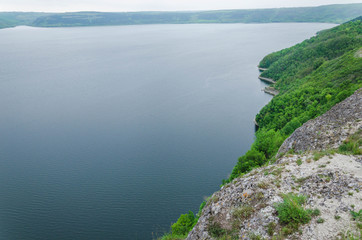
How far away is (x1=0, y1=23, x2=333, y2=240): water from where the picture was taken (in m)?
33.9

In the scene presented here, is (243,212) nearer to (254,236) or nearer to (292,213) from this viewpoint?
(254,236)

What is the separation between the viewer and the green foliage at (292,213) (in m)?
12.9

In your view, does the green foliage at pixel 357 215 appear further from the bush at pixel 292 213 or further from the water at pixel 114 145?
the water at pixel 114 145

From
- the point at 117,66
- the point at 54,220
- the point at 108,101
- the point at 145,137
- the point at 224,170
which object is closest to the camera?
the point at 54,220

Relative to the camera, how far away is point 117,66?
397ft

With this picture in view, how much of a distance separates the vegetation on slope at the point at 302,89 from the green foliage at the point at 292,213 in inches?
297

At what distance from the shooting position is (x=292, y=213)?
1323cm

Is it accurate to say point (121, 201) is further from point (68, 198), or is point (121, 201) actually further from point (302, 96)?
point (302, 96)

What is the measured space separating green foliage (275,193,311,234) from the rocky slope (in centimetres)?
18

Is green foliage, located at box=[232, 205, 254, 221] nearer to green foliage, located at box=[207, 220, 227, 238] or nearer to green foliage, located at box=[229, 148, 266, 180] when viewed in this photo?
green foliage, located at box=[207, 220, 227, 238]

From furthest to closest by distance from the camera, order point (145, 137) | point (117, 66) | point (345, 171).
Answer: point (117, 66)
point (145, 137)
point (345, 171)

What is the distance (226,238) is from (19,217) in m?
31.4

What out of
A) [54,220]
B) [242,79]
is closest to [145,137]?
[54,220]

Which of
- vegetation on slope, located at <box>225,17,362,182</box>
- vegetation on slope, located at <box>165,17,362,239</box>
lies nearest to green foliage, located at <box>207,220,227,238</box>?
vegetation on slope, located at <box>165,17,362,239</box>
